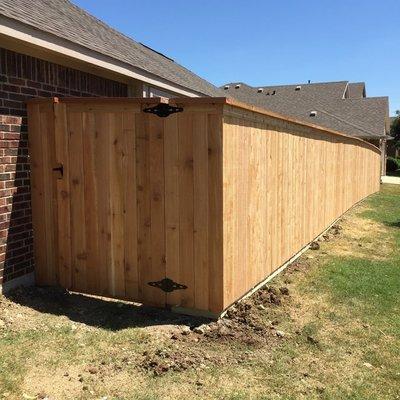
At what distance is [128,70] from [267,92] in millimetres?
38184

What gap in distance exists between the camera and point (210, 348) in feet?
14.1

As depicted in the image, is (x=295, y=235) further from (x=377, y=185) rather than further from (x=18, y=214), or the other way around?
(x=377, y=185)

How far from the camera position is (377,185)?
23.0 metres

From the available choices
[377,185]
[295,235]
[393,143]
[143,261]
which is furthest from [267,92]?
[143,261]

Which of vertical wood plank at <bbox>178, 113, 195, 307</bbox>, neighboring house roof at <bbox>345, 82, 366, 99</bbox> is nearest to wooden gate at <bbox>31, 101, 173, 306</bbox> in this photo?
vertical wood plank at <bbox>178, 113, 195, 307</bbox>

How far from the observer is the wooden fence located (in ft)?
15.6

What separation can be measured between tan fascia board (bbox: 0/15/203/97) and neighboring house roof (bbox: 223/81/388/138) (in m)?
26.0

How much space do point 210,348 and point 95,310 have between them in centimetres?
Answer: 145

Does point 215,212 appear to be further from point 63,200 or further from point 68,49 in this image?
point 68,49

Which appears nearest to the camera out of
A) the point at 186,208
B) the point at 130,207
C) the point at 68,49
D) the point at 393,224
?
the point at 186,208

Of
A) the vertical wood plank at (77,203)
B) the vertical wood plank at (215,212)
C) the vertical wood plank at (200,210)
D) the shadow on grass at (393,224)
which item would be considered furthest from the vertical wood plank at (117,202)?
the shadow on grass at (393,224)

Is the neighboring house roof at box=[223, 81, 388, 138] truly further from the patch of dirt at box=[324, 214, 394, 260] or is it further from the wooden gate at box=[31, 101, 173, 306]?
the wooden gate at box=[31, 101, 173, 306]

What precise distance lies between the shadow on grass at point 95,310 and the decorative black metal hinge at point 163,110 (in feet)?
6.70

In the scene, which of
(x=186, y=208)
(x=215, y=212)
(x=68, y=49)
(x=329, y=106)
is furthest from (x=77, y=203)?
(x=329, y=106)
